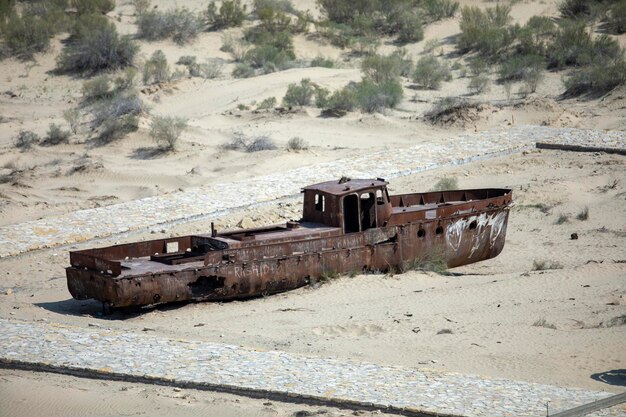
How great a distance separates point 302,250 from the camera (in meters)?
16.1

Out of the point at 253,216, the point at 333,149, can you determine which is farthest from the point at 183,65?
the point at 253,216

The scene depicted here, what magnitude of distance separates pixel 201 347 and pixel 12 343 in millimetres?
2465

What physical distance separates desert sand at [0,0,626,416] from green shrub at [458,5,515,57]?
10.4 ft

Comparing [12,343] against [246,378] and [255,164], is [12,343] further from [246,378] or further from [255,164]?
[255,164]

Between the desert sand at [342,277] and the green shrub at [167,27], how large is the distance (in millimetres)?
4541

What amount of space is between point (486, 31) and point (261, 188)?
1793 centimetres

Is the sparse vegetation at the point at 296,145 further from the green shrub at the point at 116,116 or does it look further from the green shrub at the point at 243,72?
the green shrub at the point at 243,72

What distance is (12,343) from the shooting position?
13.0 m

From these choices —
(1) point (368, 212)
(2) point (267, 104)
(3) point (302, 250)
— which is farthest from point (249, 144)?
(3) point (302, 250)

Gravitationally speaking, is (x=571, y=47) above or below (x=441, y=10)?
below

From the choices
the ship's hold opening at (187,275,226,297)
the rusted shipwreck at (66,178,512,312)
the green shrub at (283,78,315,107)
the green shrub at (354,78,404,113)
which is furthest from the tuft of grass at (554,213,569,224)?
the green shrub at (283,78,315,107)

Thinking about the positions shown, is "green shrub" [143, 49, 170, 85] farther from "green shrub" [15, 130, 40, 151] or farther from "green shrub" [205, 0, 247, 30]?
"green shrub" [205, 0, 247, 30]

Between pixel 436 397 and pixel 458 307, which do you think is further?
pixel 458 307

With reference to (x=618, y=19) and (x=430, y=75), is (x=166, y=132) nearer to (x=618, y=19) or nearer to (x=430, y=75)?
(x=430, y=75)
